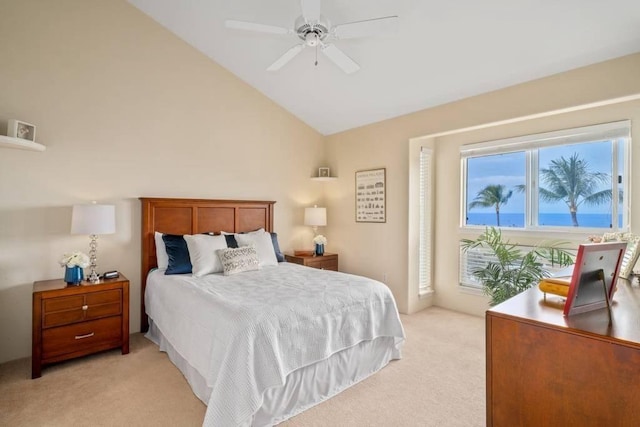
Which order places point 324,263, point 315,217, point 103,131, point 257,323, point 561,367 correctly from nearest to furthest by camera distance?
1. point 561,367
2. point 257,323
3. point 103,131
4. point 324,263
5. point 315,217

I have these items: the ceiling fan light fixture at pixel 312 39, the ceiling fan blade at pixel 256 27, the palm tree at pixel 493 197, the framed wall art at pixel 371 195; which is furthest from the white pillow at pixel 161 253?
the palm tree at pixel 493 197

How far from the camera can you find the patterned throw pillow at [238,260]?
327cm

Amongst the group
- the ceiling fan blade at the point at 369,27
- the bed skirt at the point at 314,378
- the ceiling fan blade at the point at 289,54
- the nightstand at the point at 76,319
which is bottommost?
the bed skirt at the point at 314,378

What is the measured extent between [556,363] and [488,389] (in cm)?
32

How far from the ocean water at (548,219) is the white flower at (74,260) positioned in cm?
437

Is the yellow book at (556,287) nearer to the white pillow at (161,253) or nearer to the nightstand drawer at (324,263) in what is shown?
the nightstand drawer at (324,263)

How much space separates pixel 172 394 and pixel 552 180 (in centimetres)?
425

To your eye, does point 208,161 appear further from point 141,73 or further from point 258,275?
point 258,275

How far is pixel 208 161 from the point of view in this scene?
4.05 meters

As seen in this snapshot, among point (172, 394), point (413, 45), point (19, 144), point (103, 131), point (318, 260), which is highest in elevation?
point (413, 45)

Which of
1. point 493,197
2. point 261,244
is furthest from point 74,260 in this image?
point 493,197

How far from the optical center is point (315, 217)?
15.6 feet

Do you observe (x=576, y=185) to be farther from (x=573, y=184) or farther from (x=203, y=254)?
(x=203, y=254)

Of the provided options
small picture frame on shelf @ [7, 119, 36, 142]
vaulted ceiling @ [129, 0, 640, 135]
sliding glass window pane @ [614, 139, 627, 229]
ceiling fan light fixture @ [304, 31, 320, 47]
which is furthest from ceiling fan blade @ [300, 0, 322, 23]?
sliding glass window pane @ [614, 139, 627, 229]
